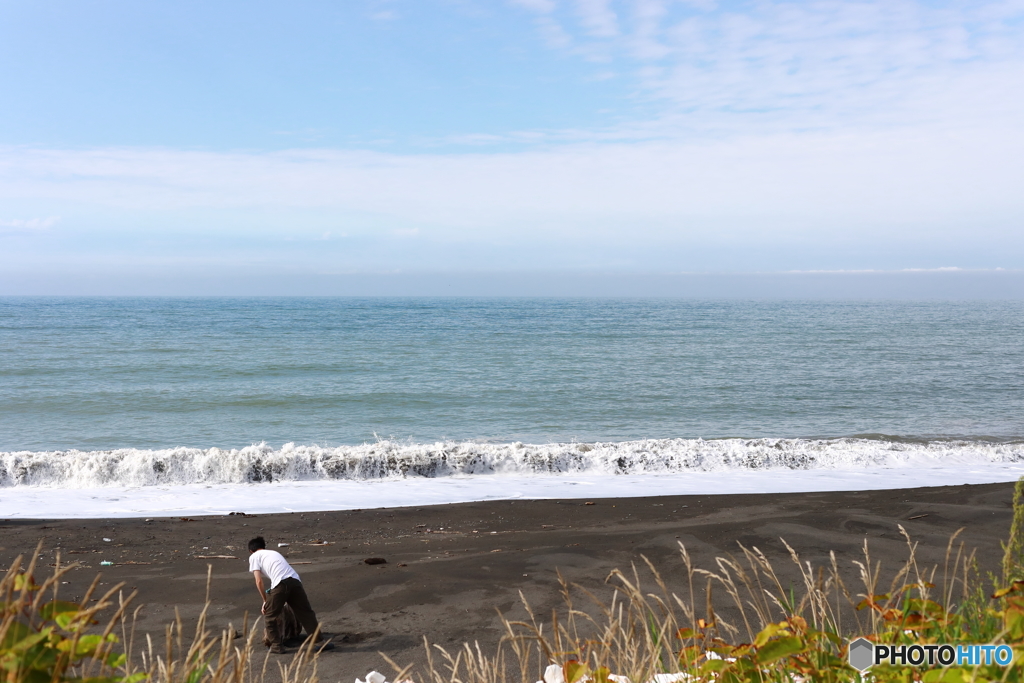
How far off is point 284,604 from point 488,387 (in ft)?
65.3

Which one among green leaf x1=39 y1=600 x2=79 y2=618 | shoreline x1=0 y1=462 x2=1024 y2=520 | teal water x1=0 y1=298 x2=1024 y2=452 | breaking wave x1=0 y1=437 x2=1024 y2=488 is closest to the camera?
green leaf x1=39 y1=600 x2=79 y2=618

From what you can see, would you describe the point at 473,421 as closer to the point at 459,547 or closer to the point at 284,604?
the point at 459,547

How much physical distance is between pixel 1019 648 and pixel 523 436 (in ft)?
56.2

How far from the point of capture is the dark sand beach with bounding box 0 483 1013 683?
7.38m

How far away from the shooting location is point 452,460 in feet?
51.4

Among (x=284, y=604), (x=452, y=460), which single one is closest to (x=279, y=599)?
(x=284, y=604)

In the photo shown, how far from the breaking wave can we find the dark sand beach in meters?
3.27

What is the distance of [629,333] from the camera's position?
167 ft

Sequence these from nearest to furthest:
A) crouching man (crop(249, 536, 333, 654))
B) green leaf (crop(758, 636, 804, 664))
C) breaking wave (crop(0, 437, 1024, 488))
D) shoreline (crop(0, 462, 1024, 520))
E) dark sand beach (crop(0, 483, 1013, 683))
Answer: green leaf (crop(758, 636, 804, 664)) → crouching man (crop(249, 536, 333, 654)) → dark sand beach (crop(0, 483, 1013, 683)) → shoreline (crop(0, 462, 1024, 520)) → breaking wave (crop(0, 437, 1024, 488))

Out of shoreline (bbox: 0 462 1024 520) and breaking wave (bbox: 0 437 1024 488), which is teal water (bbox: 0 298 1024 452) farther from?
shoreline (bbox: 0 462 1024 520)

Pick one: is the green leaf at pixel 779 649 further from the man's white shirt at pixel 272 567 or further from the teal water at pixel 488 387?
the teal water at pixel 488 387

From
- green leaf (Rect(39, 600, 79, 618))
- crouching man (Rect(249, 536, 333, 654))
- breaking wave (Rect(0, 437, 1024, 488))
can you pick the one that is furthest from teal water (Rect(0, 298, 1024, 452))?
green leaf (Rect(39, 600, 79, 618))

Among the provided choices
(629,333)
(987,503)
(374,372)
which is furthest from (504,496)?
(629,333)

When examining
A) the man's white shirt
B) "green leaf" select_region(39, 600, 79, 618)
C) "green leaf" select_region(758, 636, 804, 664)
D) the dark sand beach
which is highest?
"green leaf" select_region(39, 600, 79, 618)
